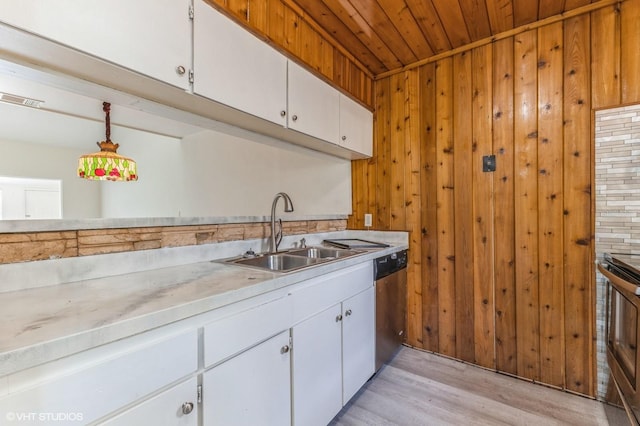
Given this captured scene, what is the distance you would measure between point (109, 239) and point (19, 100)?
0.59m

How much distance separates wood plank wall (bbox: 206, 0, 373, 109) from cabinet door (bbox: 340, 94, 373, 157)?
0.30 ft

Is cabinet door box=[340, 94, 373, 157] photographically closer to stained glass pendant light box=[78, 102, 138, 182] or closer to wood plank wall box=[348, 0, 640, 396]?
wood plank wall box=[348, 0, 640, 396]

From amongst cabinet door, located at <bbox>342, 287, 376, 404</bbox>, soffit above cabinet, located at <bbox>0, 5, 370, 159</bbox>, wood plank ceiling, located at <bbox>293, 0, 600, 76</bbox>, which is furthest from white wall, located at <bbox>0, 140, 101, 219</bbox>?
wood plank ceiling, located at <bbox>293, 0, 600, 76</bbox>

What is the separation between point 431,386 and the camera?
1942mm

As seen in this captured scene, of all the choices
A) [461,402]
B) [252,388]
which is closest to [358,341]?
[461,402]

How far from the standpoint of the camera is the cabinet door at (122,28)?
86 cm

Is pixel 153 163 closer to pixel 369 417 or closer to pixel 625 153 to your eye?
pixel 369 417

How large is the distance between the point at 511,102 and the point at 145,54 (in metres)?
2.27

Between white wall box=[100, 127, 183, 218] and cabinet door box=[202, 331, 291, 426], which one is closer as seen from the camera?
cabinet door box=[202, 331, 291, 426]

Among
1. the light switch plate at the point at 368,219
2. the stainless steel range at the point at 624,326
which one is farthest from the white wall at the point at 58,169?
the stainless steel range at the point at 624,326

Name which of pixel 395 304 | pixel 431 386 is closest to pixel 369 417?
pixel 431 386

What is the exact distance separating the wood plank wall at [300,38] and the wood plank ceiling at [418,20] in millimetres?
63

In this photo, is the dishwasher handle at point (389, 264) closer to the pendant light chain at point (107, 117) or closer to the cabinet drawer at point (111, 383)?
the cabinet drawer at point (111, 383)

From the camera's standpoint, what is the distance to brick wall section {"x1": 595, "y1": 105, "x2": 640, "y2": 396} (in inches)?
66.2
